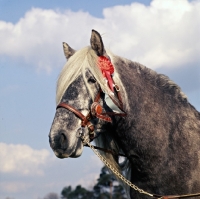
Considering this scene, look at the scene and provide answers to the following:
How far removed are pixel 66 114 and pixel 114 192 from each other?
33.7 m

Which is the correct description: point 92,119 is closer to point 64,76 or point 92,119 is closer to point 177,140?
point 64,76

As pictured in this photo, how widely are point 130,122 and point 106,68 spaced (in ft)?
2.85

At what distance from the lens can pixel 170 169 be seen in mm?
7562

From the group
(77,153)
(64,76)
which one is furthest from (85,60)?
(77,153)

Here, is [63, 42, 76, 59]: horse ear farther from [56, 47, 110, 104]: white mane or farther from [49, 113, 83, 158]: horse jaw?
[49, 113, 83, 158]: horse jaw

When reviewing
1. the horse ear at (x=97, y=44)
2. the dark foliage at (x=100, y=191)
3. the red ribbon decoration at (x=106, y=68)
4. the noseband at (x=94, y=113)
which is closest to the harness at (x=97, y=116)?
the noseband at (x=94, y=113)

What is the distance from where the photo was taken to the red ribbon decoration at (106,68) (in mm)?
7484

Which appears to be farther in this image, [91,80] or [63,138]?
[91,80]

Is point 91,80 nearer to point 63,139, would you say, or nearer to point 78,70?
point 78,70

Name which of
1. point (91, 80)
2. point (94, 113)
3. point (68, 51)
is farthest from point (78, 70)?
point (68, 51)

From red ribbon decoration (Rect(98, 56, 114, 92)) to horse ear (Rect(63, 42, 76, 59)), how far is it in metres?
0.72

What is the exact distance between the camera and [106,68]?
7.54 meters

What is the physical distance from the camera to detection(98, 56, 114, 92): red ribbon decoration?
7484mm

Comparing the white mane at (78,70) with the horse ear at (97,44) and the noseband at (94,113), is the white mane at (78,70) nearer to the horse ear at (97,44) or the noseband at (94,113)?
the horse ear at (97,44)
